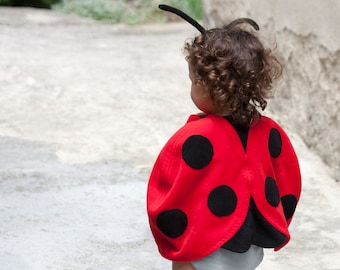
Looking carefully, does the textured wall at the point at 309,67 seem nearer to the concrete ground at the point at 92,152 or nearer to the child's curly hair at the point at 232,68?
the concrete ground at the point at 92,152

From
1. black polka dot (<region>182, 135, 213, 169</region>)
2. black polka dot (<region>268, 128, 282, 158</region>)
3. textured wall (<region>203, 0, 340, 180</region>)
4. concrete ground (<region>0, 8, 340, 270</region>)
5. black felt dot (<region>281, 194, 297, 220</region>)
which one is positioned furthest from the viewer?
textured wall (<region>203, 0, 340, 180</region>)

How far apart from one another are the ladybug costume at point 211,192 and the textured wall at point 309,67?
2.09 metres

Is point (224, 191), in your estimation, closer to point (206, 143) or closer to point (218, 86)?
point (206, 143)

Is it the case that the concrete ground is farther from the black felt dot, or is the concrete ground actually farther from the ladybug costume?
the ladybug costume

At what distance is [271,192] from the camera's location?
7.45ft

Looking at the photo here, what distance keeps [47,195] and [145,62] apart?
237cm

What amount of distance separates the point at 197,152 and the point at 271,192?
→ 0.85 feet

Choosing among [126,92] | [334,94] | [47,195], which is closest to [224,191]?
[47,195]

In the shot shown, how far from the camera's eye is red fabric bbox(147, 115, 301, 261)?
2.19 metres

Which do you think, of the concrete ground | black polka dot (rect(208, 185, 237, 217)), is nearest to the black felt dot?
black polka dot (rect(208, 185, 237, 217))

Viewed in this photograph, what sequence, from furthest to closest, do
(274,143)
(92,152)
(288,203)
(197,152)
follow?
1. (92,152)
2. (288,203)
3. (274,143)
4. (197,152)

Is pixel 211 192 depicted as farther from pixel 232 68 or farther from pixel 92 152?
pixel 92 152

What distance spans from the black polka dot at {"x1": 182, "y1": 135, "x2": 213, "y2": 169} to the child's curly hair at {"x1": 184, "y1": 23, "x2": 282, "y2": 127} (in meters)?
Result: 0.11

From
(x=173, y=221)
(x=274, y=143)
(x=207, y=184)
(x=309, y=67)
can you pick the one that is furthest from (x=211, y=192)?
(x=309, y=67)
